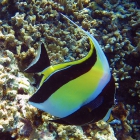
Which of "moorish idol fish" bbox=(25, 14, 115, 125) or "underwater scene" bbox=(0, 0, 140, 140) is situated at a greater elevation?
"moorish idol fish" bbox=(25, 14, 115, 125)

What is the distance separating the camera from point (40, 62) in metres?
1.05

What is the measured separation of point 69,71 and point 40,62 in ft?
0.53

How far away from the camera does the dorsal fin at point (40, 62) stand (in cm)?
104

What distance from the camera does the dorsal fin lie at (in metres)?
1.04

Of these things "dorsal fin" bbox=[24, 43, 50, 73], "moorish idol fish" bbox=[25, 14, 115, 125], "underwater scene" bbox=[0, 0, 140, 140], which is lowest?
"underwater scene" bbox=[0, 0, 140, 140]

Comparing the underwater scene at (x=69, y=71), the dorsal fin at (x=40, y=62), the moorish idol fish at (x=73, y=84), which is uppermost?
the dorsal fin at (x=40, y=62)

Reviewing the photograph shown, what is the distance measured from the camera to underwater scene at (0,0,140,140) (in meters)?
1.08

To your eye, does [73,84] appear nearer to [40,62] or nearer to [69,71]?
[69,71]

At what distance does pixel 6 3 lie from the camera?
3.22 m

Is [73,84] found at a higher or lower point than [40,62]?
lower

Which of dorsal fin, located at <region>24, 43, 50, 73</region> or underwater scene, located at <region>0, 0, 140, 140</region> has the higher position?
dorsal fin, located at <region>24, 43, 50, 73</region>

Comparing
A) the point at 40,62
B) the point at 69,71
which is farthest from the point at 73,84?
the point at 40,62

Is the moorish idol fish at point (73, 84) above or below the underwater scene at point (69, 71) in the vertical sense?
above

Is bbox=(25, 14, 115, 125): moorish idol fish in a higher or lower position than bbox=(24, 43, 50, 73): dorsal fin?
lower
